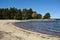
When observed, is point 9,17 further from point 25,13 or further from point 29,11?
point 29,11

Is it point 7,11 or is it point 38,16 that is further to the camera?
point 38,16

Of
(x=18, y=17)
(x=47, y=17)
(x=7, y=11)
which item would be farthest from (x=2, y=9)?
(x=47, y=17)

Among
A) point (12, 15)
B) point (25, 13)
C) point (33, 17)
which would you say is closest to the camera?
point (12, 15)

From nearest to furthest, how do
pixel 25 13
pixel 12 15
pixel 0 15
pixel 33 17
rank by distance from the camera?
1. pixel 0 15
2. pixel 12 15
3. pixel 25 13
4. pixel 33 17

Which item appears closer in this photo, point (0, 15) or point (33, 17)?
point (0, 15)

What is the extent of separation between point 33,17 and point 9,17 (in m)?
32.0

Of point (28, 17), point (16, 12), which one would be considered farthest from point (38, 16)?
point (16, 12)

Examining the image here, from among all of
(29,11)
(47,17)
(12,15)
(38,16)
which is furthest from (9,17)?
(47,17)

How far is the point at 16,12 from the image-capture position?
13538 cm

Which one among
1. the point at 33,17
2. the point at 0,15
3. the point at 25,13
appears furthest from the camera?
the point at 33,17

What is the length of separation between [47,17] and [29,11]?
94.5 ft

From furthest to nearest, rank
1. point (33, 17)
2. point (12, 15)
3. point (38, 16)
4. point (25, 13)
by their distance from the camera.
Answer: point (38, 16) → point (33, 17) → point (25, 13) → point (12, 15)

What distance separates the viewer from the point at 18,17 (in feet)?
438

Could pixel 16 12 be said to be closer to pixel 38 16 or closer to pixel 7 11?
pixel 7 11
